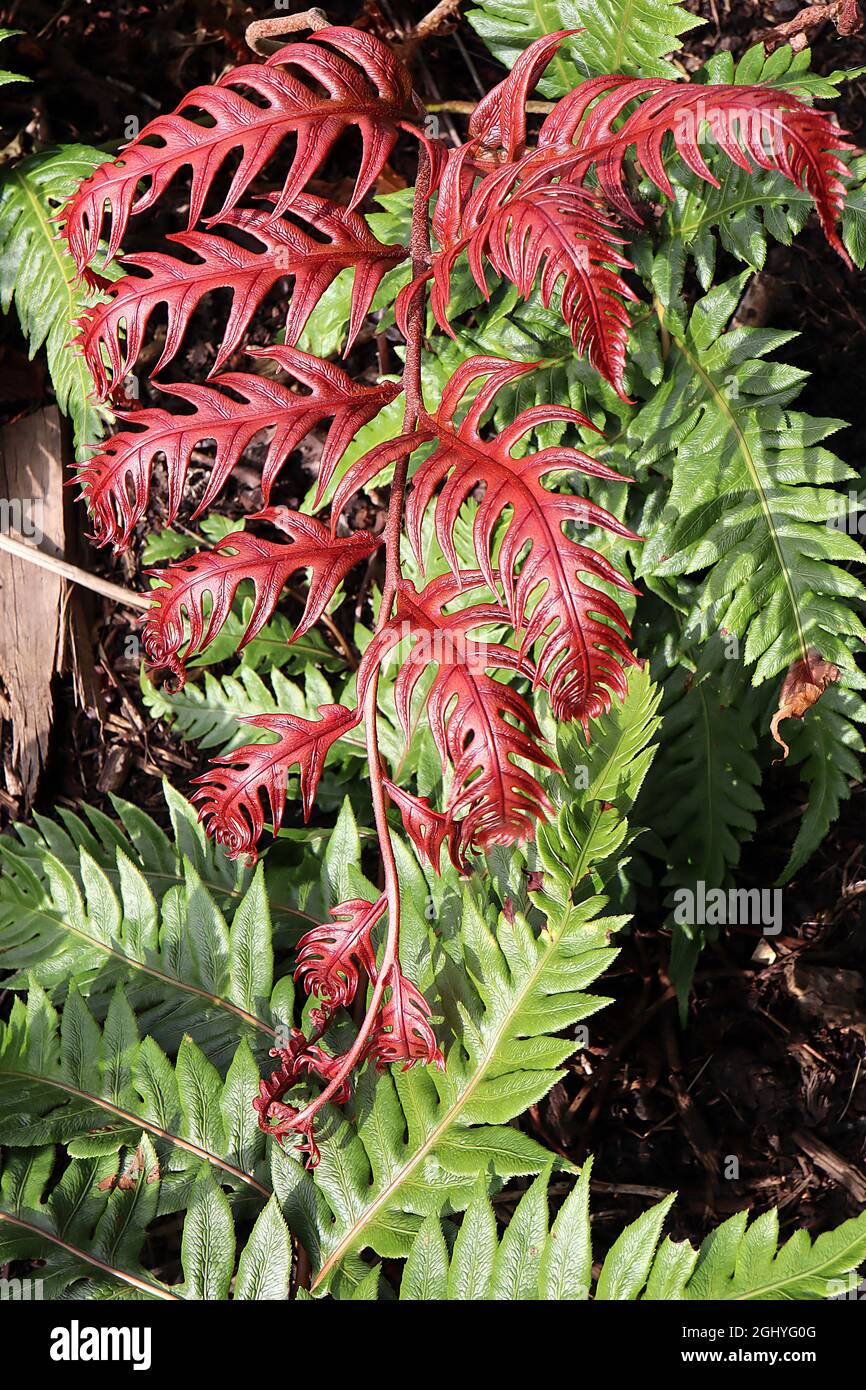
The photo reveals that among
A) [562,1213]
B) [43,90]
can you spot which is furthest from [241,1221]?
[43,90]

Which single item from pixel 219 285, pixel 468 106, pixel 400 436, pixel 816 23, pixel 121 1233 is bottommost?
pixel 121 1233

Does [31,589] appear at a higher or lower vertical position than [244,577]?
lower

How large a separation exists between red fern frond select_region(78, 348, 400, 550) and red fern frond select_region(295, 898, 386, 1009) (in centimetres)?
71

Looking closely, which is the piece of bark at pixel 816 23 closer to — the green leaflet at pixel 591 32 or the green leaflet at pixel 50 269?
the green leaflet at pixel 591 32

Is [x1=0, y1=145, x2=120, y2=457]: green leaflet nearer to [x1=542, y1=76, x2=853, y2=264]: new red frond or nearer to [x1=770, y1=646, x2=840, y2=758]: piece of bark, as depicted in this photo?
[x1=542, y1=76, x2=853, y2=264]: new red frond

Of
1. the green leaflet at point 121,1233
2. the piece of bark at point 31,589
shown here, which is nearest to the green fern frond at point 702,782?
the green leaflet at point 121,1233

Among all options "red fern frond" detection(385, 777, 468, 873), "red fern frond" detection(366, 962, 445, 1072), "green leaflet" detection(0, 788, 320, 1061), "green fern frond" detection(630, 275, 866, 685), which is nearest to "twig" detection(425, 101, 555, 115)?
"green fern frond" detection(630, 275, 866, 685)

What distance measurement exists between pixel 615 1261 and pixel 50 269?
97.7 inches

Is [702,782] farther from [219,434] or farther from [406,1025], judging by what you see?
[219,434]

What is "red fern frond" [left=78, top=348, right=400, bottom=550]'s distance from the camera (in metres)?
1.62

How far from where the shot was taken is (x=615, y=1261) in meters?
1.73

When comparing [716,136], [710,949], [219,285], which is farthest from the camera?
[710,949]

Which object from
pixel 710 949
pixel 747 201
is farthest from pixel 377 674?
pixel 710 949

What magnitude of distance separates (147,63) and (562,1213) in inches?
125
